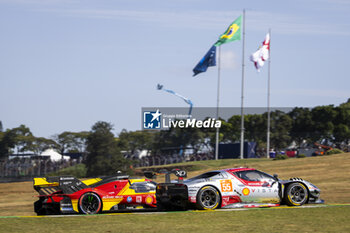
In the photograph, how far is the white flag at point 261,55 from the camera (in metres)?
55.5

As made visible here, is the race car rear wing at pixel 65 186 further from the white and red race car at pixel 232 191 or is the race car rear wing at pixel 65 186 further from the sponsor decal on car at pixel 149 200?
the white and red race car at pixel 232 191

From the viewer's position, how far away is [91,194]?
15.5 meters

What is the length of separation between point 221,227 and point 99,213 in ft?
16.7

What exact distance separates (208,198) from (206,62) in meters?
38.4

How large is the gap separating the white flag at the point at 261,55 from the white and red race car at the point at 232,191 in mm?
39700

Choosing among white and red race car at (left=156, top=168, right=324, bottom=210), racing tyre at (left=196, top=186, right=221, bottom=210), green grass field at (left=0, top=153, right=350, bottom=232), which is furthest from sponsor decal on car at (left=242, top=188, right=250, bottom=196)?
green grass field at (left=0, top=153, right=350, bottom=232)

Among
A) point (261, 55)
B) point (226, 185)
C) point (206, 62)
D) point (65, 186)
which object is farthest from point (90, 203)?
point (261, 55)

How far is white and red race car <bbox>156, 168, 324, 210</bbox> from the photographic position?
15352 millimetres

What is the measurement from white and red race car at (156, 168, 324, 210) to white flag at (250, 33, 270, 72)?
39700 millimetres

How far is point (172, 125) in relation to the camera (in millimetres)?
79625

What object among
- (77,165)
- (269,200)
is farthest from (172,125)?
(269,200)

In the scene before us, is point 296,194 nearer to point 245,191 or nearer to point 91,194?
point 245,191

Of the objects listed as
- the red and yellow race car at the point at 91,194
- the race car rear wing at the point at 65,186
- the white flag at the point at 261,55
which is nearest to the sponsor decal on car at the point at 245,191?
the red and yellow race car at the point at 91,194

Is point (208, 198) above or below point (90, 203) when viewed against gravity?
above
